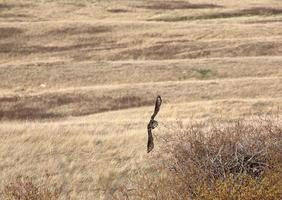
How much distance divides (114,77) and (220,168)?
2919 centimetres

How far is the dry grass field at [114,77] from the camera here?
20.0 m

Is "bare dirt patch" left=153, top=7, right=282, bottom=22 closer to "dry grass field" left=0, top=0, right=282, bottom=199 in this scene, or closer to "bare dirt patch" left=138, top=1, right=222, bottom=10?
"dry grass field" left=0, top=0, right=282, bottom=199

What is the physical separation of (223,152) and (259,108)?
16.0 m

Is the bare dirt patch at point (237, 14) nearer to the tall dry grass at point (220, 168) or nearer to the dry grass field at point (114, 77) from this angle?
the dry grass field at point (114, 77)

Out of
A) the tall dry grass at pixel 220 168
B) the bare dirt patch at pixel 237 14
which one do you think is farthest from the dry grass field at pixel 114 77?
the tall dry grass at pixel 220 168

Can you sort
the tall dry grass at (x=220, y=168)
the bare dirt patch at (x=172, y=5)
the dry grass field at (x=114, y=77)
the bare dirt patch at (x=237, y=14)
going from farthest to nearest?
the bare dirt patch at (x=172, y=5) → the bare dirt patch at (x=237, y=14) → the dry grass field at (x=114, y=77) → the tall dry grass at (x=220, y=168)

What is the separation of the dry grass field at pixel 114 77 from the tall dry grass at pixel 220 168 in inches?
110

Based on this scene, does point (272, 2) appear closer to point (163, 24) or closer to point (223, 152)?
point (163, 24)

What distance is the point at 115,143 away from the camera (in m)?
20.9

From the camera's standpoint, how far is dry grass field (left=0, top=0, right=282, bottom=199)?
2000cm

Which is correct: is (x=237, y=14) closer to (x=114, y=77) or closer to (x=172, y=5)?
(x=172, y=5)

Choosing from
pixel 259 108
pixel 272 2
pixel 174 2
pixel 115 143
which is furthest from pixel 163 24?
pixel 115 143

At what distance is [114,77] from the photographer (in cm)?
4303

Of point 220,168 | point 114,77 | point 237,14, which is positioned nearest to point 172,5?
point 237,14
